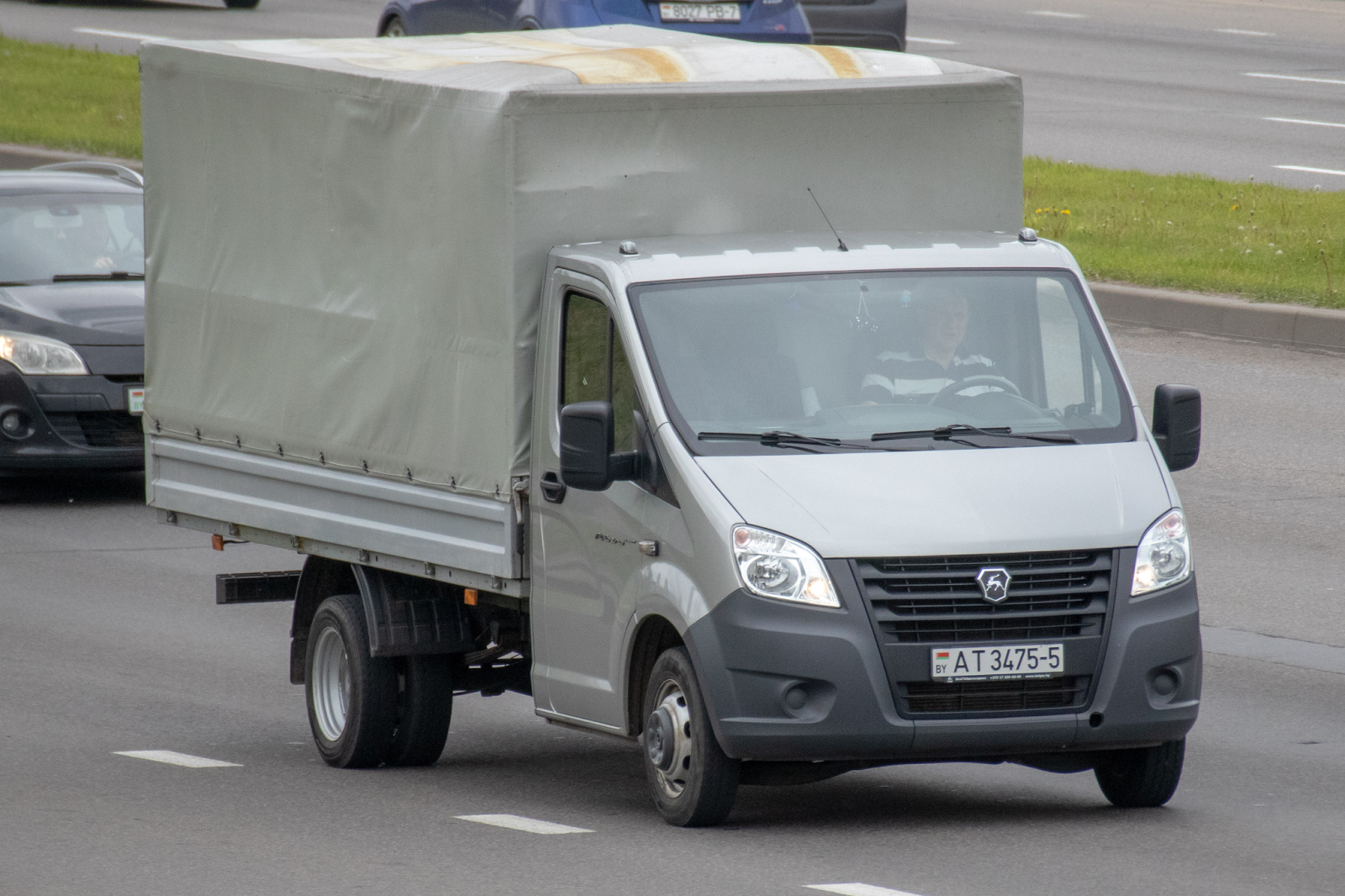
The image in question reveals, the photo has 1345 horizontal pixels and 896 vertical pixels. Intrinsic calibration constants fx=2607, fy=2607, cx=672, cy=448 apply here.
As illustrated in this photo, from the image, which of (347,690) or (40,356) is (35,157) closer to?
(40,356)

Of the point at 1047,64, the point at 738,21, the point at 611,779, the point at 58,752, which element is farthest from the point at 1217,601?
the point at 1047,64

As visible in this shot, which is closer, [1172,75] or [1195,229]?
[1195,229]

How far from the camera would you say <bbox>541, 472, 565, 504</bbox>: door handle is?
8227mm

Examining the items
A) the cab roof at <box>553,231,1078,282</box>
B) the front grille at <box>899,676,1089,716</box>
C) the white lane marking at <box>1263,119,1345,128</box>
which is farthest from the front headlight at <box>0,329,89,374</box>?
the white lane marking at <box>1263,119,1345,128</box>

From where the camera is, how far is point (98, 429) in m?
14.8

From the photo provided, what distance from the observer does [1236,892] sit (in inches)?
273

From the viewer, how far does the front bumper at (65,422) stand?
14.7m

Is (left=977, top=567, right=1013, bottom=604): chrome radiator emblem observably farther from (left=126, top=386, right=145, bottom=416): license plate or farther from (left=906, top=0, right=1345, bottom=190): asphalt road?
(left=906, top=0, right=1345, bottom=190): asphalt road

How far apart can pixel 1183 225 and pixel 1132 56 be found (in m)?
14.0

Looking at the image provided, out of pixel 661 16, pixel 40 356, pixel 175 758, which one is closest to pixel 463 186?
pixel 175 758

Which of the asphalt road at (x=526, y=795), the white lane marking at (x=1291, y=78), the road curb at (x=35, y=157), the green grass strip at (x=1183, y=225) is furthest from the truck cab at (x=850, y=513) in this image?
the white lane marking at (x=1291, y=78)

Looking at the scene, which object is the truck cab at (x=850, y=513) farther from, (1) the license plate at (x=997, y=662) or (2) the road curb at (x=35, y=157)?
(2) the road curb at (x=35, y=157)

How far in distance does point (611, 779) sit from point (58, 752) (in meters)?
2.01

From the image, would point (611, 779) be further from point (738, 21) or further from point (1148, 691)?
point (738, 21)
